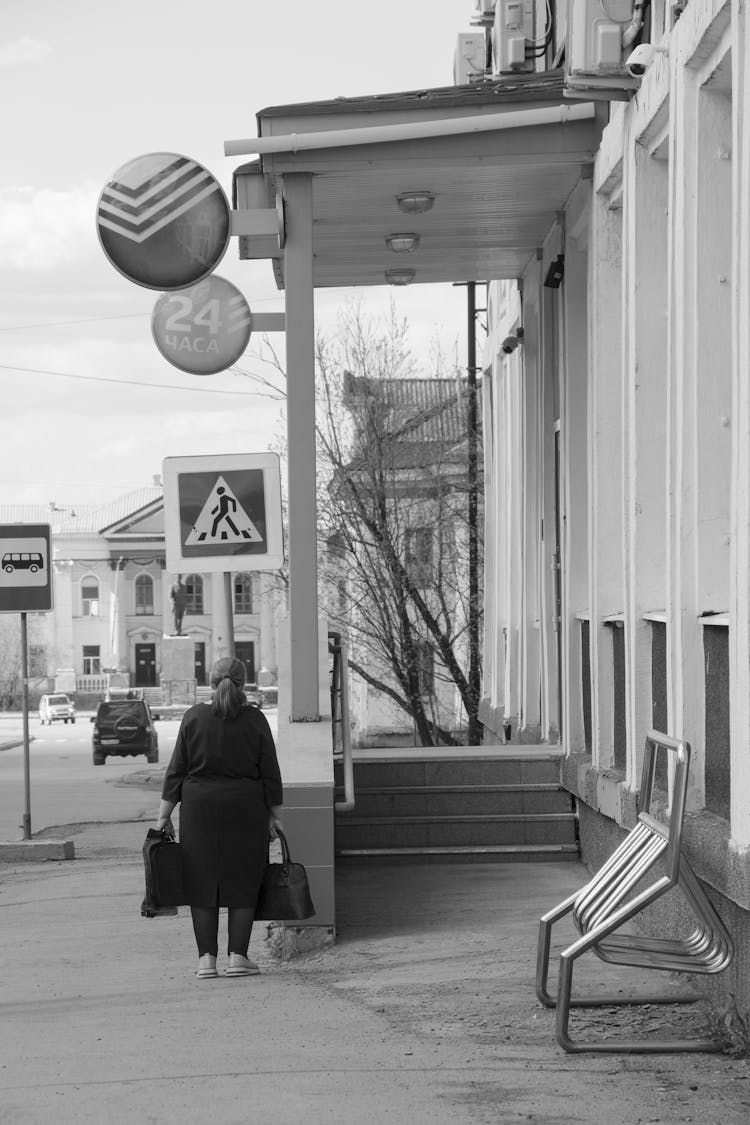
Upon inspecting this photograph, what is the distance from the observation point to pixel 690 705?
736cm

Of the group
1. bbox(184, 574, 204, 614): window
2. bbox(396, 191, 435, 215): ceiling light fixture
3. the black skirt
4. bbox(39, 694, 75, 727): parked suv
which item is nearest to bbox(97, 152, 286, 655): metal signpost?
bbox(396, 191, 435, 215): ceiling light fixture

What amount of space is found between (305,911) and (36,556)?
8.31 metres

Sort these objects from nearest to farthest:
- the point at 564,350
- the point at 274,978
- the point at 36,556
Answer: the point at 274,978, the point at 564,350, the point at 36,556

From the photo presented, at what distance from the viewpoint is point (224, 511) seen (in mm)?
10695

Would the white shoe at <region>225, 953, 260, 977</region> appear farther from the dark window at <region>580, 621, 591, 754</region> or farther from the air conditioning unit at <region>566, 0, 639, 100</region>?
the air conditioning unit at <region>566, 0, 639, 100</region>

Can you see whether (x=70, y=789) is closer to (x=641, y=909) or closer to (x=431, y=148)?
(x=431, y=148)

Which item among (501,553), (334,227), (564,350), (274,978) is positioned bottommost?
(274,978)

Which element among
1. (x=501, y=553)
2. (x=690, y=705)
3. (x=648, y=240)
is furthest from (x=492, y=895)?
(x=501, y=553)

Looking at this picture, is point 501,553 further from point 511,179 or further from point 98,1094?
point 98,1094

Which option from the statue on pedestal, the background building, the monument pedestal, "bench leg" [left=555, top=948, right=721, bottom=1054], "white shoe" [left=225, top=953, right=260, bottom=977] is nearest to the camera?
"bench leg" [left=555, top=948, right=721, bottom=1054]

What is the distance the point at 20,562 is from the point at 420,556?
8.34 m

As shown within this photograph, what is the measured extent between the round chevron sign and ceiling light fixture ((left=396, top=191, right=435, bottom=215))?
46.6 inches

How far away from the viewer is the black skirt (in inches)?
329

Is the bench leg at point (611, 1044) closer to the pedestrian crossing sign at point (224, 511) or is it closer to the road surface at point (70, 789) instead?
the pedestrian crossing sign at point (224, 511)
